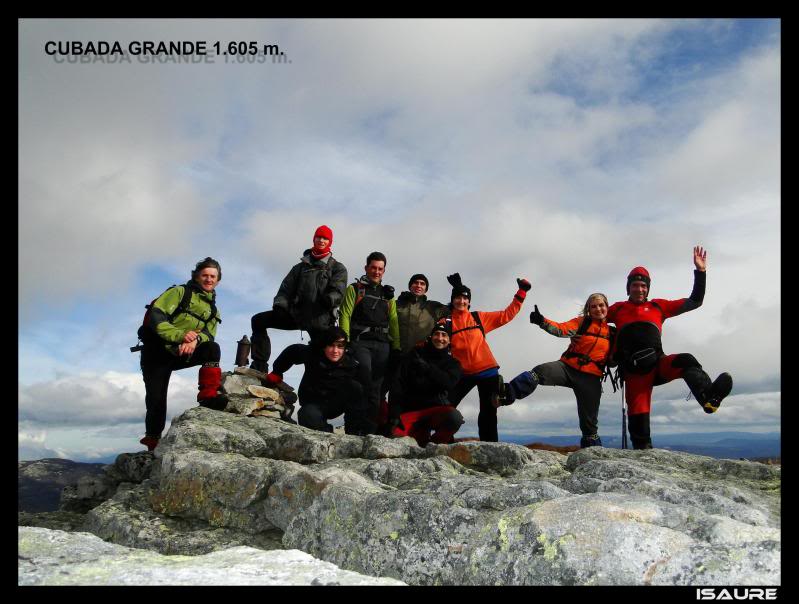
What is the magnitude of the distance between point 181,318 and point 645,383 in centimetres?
1005

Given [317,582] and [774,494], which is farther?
[774,494]

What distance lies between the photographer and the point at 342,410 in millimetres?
12047

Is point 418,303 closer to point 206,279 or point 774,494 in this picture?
point 206,279

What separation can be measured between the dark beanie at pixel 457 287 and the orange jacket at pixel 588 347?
7.32ft

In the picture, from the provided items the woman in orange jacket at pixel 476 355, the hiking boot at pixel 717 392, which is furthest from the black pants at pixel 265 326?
the hiking boot at pixel 717 392

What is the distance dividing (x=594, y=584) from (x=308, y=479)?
3117 millimetres

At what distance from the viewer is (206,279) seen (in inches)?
441

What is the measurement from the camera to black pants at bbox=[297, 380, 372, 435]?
1178 cm

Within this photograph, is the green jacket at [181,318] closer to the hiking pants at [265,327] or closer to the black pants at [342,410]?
the hiking pants at [265,327]

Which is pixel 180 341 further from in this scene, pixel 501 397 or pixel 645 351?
pixel 645 351

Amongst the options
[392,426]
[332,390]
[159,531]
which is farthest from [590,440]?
[159,531]

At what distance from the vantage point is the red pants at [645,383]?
12633 millimetres

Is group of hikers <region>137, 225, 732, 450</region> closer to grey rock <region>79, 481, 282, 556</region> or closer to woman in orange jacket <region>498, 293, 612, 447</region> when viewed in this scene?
woman in orange jacket <region>498, 293, 612, 447</region>
